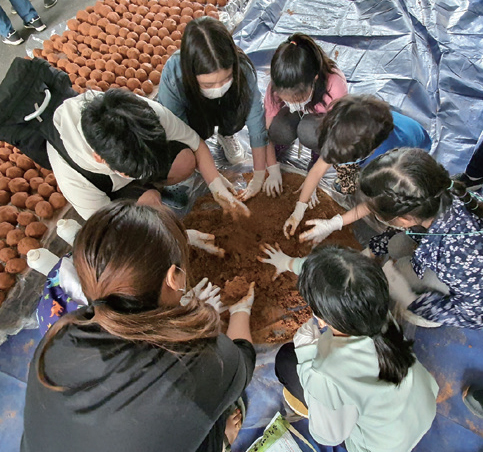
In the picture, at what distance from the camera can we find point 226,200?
67.1 inches

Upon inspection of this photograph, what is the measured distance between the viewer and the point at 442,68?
2.14 meters

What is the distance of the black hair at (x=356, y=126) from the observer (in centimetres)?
129

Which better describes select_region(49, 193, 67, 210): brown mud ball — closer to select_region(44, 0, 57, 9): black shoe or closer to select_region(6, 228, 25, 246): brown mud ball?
select_region(6, 228, 25, 246): brown mud ball

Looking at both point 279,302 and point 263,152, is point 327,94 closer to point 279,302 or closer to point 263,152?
point 263,152

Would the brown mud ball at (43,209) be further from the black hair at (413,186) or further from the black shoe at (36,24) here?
the black shoe at (36,24)

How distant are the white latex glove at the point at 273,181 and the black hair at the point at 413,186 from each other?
2.32 feet

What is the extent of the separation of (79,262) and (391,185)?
2.93 ft

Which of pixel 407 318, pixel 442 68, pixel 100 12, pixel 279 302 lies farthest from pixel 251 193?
pixel 100 12

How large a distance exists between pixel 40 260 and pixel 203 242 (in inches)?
26.4

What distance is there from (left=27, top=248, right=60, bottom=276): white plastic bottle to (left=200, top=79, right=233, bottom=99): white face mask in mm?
947

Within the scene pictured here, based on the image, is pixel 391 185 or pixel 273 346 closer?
pixel 391 185

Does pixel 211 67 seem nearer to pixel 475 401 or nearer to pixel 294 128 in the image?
pixel 294 128

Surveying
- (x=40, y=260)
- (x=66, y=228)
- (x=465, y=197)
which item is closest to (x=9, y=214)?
(x=40, y=260)

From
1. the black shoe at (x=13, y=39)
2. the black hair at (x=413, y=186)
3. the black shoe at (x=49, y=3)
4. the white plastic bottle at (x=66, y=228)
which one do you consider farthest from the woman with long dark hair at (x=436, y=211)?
the black shoe at (x=49, y=3)
